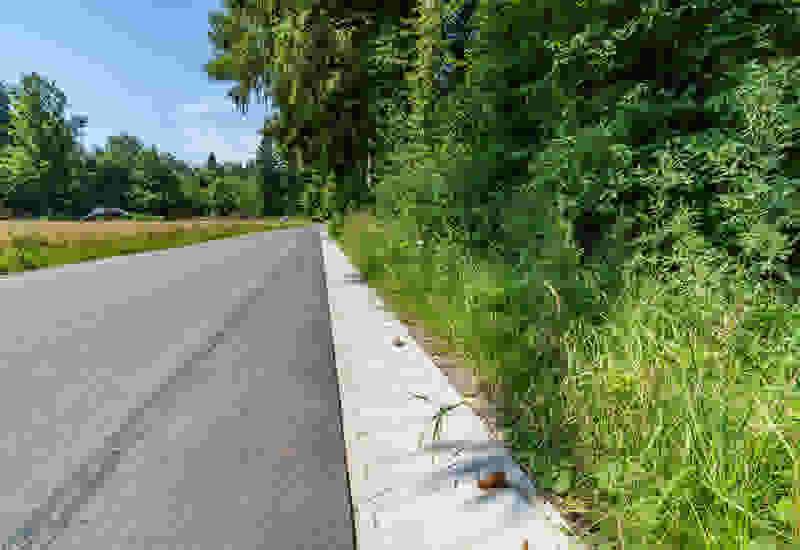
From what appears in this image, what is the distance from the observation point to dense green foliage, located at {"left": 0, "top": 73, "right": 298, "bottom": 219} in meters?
59.9

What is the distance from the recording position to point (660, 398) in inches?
77.6

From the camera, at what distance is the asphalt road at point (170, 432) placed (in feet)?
5.88

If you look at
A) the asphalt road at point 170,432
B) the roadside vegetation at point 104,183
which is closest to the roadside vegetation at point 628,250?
the asphalt road at point 170,432

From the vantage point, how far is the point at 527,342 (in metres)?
3.10

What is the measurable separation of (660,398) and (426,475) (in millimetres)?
1187

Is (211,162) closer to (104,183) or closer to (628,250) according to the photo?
(104,183)

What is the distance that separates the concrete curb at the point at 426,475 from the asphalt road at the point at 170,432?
127 millimetres

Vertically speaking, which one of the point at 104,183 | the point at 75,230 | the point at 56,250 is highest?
the point at 104,183

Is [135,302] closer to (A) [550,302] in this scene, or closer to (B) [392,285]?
(B) [392,285]

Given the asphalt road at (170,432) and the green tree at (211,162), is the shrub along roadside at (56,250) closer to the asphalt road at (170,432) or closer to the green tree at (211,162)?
the asphalt road at (170,432)

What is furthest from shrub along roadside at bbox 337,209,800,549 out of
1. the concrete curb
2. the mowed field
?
the mowed field

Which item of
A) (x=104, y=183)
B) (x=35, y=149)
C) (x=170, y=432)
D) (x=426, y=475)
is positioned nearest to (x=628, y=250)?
(x=426, y=475)

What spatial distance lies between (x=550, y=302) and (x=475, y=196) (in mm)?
2884

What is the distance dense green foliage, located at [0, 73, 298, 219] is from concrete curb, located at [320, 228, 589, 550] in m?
50.0
